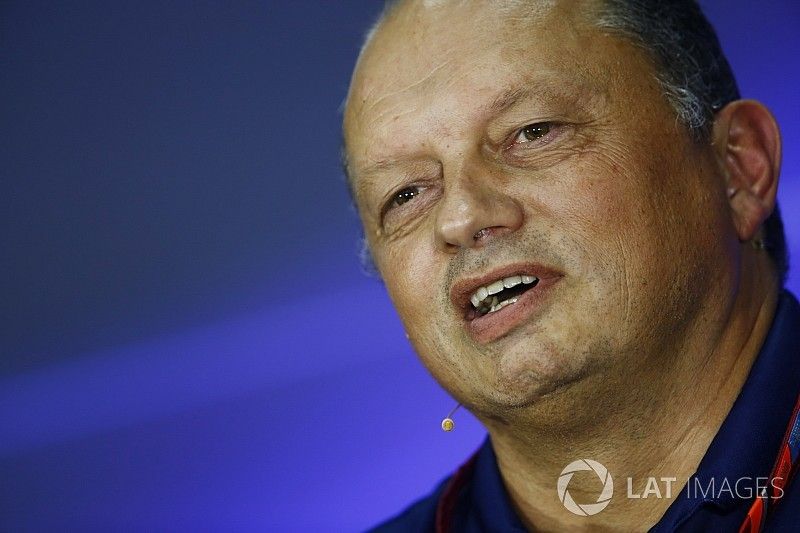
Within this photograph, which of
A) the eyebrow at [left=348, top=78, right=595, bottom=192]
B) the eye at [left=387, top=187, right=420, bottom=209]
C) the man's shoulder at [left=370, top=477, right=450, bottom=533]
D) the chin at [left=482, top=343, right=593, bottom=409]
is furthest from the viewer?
the man's shoulder at [left=370, top=477, right=450, bottom=533]

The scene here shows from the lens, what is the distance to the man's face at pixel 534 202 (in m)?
1.35

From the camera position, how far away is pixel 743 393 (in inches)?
56.9

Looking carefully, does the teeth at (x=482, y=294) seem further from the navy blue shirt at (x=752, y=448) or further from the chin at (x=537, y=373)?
the navy blue shirt at (x=752, y=448)

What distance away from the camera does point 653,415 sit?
1.44 m

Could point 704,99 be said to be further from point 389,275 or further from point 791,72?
point 791,72

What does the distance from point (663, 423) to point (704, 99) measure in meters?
0.53

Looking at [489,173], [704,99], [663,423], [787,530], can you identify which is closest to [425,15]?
[489,173]

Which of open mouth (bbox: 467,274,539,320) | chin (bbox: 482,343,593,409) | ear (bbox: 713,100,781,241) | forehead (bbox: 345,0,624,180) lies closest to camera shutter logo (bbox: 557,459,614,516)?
chin (bbox: 482,343,593,409)

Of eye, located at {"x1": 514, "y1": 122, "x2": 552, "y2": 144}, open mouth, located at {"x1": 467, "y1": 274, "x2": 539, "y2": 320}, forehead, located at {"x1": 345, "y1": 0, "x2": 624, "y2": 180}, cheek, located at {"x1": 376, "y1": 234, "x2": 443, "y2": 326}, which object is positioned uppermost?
forehead, located at {"x1": 345, "y1": 0, "x2": 624, "y2": 180}

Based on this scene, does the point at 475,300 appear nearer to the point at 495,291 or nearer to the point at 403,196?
the point at 495,291

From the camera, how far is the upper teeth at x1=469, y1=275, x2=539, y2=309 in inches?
53.7

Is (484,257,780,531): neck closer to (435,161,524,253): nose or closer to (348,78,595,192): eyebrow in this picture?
(435,161,524,253): nose

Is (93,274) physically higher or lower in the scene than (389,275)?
higher

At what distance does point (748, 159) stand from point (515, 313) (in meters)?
0.52
